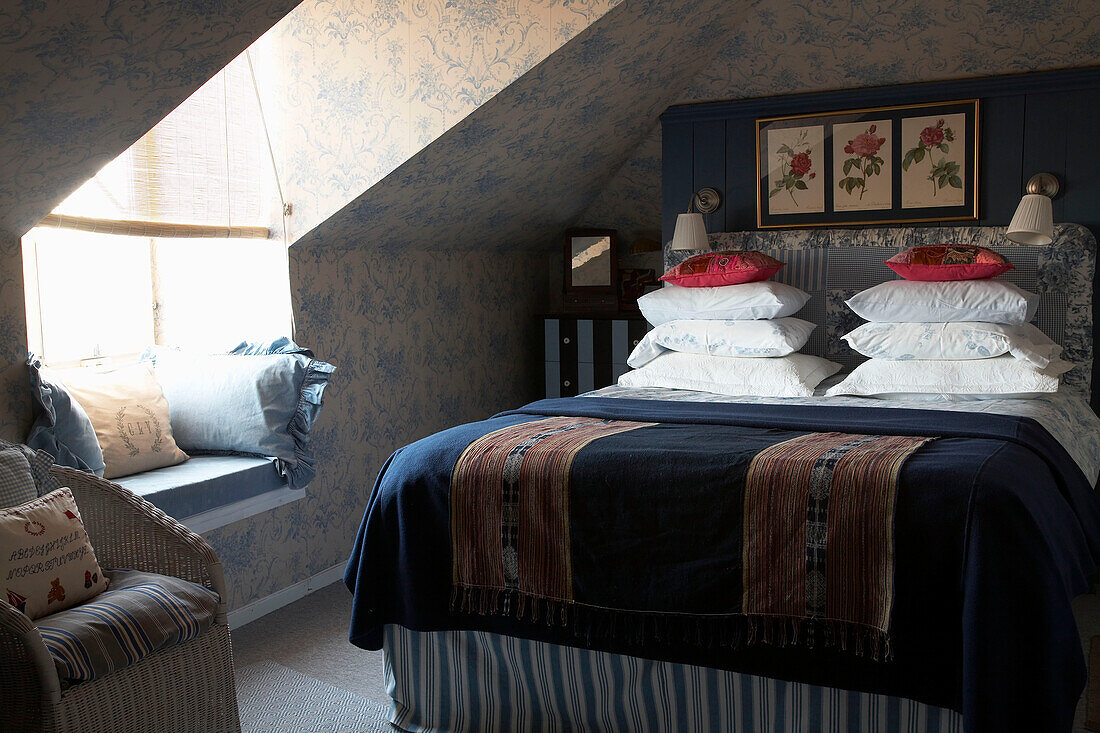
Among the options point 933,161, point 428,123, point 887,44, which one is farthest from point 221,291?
point 933,161

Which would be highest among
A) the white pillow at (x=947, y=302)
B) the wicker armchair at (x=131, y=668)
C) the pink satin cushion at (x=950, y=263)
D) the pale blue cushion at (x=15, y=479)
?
the pink satin cushion at (x=950, y=263)

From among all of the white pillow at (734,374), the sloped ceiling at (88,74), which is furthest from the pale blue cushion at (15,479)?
the white pillow at (734,374)

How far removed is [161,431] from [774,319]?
2195 millimetres

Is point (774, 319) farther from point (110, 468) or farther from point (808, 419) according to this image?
point (110, 468)

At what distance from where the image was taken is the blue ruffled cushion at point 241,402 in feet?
10.3

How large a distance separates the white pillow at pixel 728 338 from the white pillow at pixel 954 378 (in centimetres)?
26

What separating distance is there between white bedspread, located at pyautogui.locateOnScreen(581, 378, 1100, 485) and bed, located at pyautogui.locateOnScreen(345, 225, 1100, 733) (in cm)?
3

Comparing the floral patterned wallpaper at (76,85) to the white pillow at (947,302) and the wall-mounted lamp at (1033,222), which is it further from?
the wall-mounted lamp at (1033,222)

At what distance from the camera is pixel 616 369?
14.9ft

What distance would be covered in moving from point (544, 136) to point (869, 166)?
1.33 m

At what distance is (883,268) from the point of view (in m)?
3.75

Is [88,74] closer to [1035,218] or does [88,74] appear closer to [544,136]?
[544,136]

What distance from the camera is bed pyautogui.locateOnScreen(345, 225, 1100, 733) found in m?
1.80

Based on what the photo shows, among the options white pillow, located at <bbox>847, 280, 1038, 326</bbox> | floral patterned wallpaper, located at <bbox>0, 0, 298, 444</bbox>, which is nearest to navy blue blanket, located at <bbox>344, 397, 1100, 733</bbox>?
white pillow, located at <bbox>847, 280, 1038, 326</bbox>
